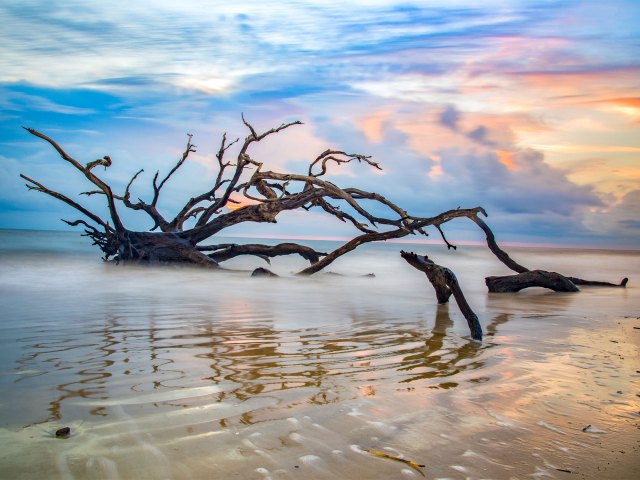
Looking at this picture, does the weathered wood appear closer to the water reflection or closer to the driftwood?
the driftwood

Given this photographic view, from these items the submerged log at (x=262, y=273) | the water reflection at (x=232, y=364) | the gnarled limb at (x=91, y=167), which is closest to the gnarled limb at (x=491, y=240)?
the submerged log at (x=262, y=273)

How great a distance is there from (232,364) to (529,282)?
7.91 metres

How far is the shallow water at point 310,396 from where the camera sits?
2.10m

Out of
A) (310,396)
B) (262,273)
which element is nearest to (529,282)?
(262,273)

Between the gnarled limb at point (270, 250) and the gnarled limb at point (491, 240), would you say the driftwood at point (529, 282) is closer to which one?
the gnarled limb at point (491, 240)

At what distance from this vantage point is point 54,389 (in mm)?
2961

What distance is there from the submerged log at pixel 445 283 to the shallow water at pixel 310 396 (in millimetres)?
154

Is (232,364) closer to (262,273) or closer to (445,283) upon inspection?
(445,283)

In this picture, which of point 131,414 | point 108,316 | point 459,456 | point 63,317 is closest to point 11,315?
point 63,317

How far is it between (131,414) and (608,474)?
212 centimetres

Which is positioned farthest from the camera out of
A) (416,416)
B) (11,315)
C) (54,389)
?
(11,315)

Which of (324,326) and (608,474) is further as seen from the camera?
(324,326)

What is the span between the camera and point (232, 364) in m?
3.60

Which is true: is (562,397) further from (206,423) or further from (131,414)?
(131,414)
